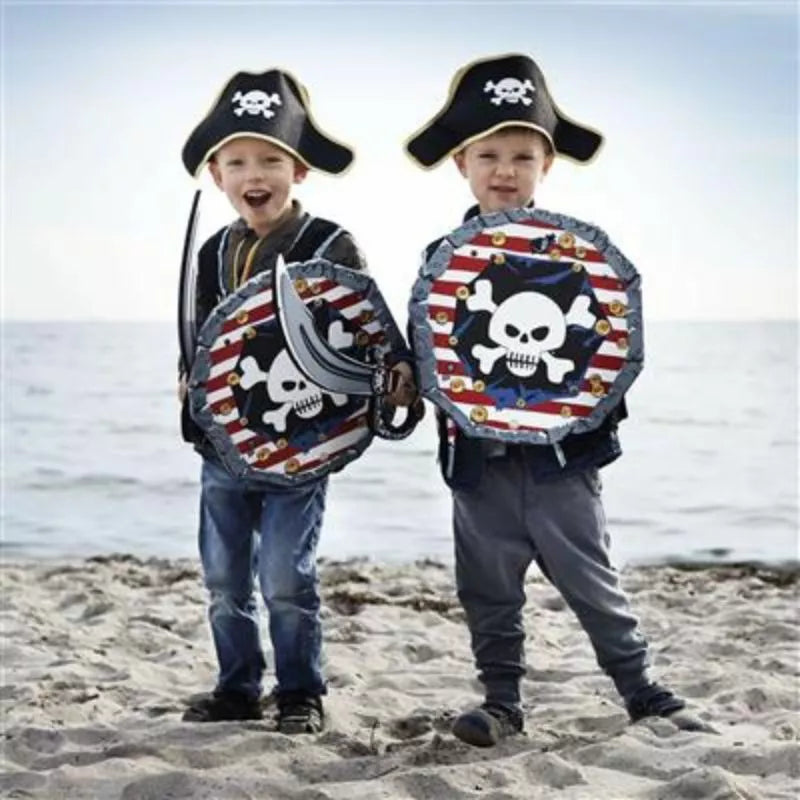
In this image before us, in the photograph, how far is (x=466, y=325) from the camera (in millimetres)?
Answer: 3279

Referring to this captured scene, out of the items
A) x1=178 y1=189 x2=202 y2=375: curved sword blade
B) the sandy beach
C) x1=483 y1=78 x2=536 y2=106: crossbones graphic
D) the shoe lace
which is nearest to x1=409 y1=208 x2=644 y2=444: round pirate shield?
x1=483 y1=78 x2=536 y2=106: crossbones graphic

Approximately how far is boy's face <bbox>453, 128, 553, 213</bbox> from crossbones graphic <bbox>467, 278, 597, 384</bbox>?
Result: 20 cm

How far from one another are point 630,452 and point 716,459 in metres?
0.61

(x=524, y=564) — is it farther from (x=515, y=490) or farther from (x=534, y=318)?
(x=534, y=318)

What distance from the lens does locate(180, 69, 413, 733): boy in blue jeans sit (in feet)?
11.2

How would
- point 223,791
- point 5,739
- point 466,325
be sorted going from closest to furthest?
point 223,791
point 466,325
point 5,739

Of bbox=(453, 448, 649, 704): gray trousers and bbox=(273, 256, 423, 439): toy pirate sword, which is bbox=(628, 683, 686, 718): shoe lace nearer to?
bbox=(453, 448, 649, 704): gray trousers

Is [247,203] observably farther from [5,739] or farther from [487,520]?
[5,739]

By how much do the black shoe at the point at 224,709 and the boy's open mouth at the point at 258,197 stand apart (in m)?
1.18

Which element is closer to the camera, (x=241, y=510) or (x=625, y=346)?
(x=625, y=346)

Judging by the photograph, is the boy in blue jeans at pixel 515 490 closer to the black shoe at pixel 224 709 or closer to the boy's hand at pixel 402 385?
the boy's hand at pixel 402 385

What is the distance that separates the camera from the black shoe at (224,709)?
3.59m

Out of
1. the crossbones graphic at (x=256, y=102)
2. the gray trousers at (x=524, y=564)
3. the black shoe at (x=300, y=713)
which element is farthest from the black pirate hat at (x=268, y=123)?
the black shoe at (x=300, y=713)

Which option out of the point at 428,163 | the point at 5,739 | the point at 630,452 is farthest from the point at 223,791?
the point at 630,452
